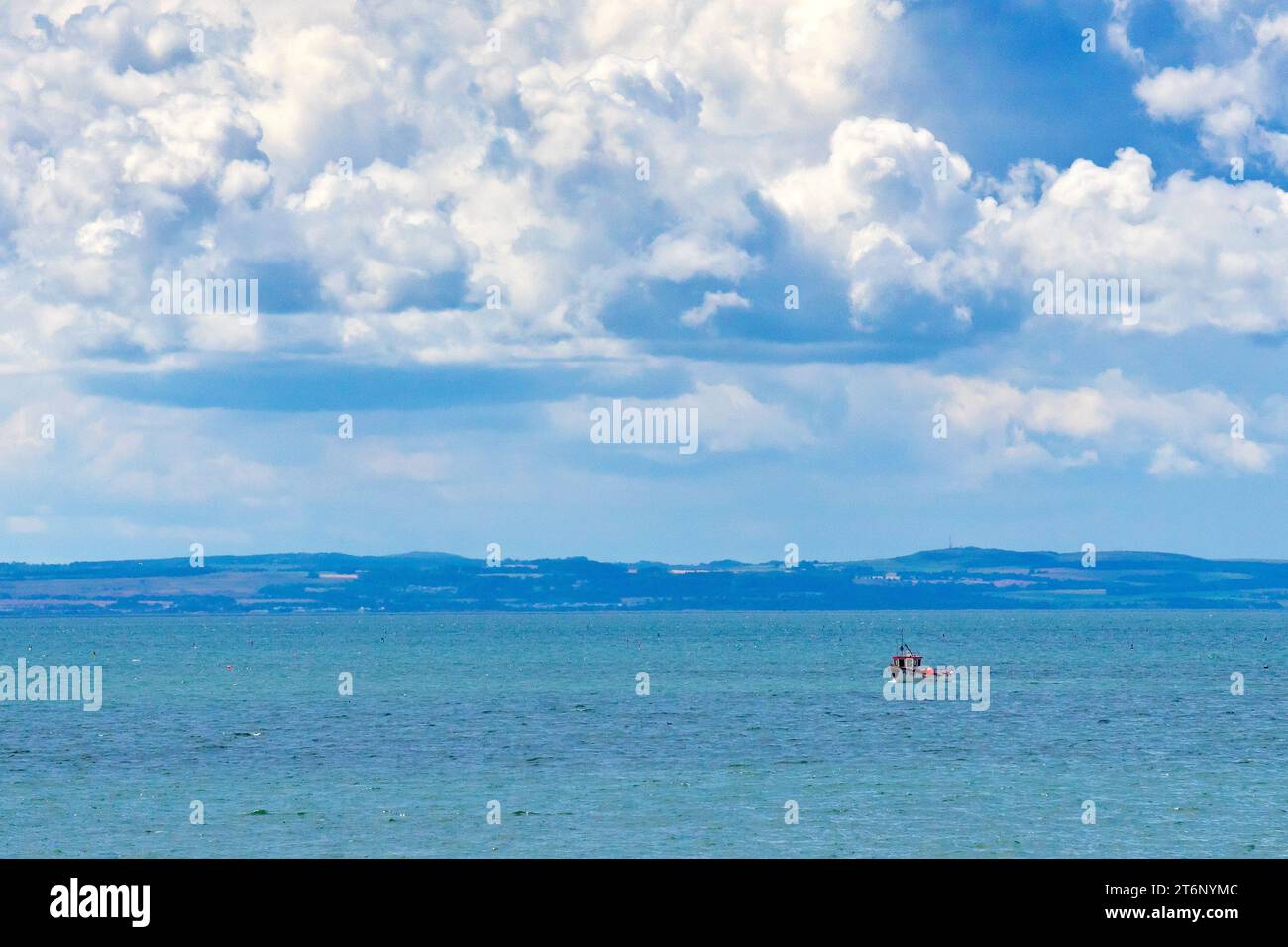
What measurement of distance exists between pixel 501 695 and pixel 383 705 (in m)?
17.8

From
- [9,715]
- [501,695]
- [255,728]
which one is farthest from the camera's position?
[501,695]

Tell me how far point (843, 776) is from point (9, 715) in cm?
8796

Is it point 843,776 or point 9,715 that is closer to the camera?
point 843,776

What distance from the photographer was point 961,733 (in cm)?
11619

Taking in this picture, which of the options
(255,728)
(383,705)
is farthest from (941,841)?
(383,705)
